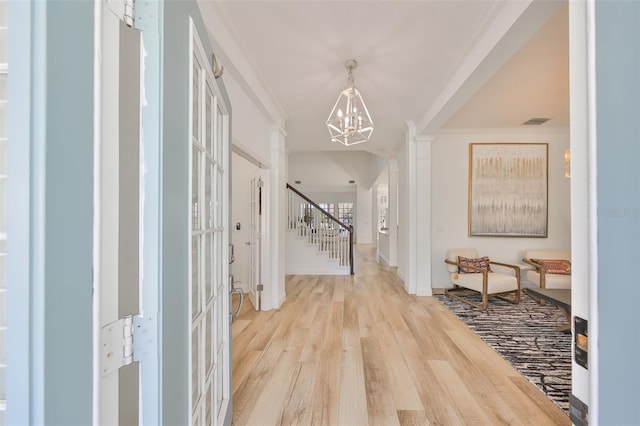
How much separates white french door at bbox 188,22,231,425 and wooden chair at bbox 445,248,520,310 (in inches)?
143

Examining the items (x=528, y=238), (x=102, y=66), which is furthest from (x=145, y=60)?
(x=528, y=238)

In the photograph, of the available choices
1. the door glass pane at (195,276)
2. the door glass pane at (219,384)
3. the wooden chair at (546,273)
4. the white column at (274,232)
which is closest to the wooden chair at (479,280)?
the wooden chair at (546,273)

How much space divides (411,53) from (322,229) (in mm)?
4308

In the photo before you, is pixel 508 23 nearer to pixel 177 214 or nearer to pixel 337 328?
pixel 177 214

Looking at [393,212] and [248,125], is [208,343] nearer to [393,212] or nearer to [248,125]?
[248,125]

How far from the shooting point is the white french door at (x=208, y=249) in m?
1.04

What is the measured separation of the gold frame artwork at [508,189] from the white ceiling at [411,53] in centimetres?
85

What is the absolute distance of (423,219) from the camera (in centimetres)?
452

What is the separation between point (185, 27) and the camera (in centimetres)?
87

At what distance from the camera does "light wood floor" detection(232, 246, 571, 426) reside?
5.95ft

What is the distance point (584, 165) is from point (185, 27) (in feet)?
3.86

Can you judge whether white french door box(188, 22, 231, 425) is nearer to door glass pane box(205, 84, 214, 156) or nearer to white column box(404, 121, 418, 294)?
door glass pane box(205, 84, 214, 156)

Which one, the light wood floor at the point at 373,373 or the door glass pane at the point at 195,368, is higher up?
the door glass pane at the point at 195,368

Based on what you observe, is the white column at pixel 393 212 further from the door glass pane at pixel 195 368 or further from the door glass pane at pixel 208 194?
the door glass pane at pixel 195 368
